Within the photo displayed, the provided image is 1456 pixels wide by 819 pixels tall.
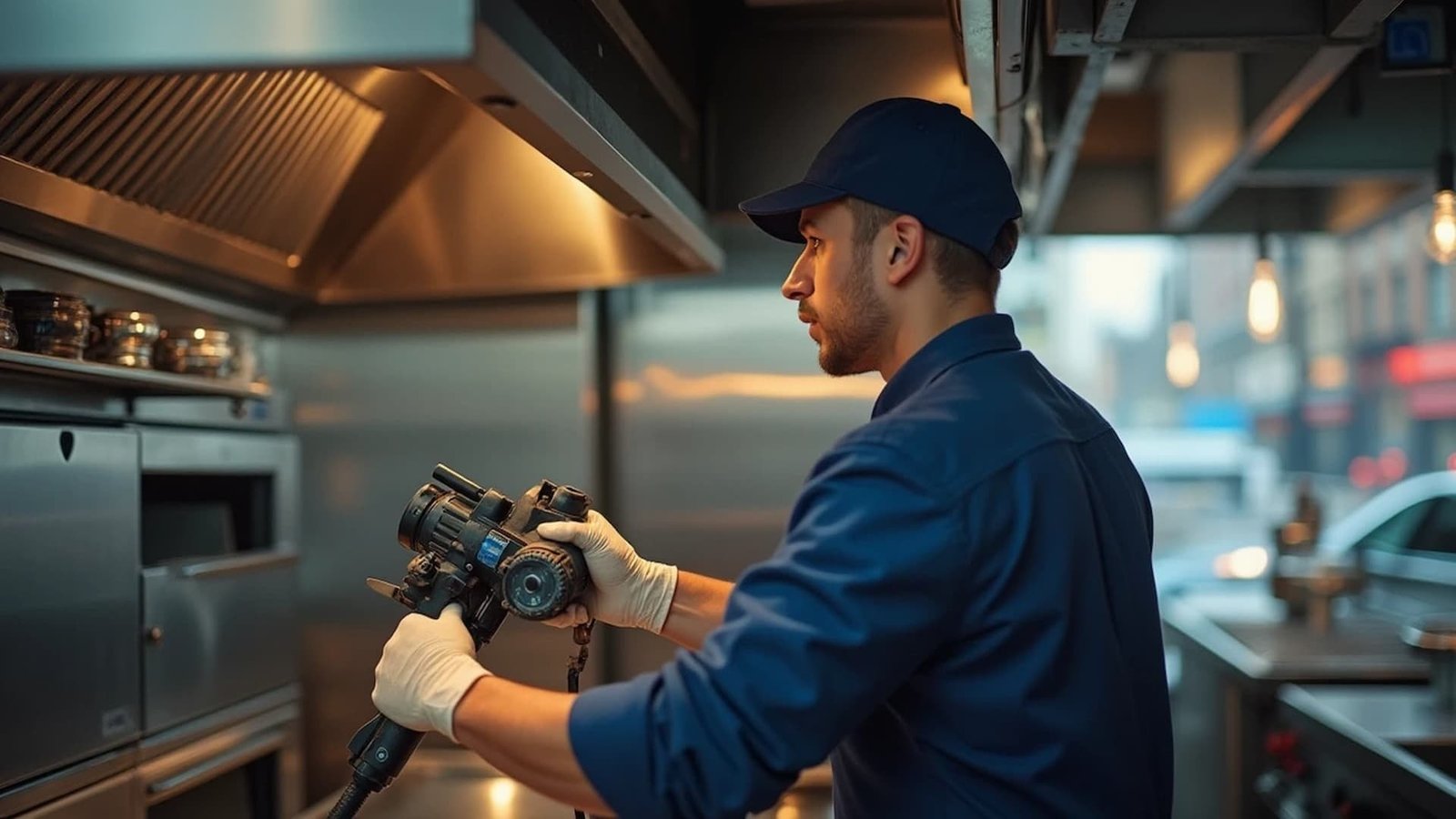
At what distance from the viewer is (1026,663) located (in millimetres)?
1343

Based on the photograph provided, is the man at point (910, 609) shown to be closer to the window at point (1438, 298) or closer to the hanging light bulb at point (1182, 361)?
the hanging light bulb at point (1182, 361)

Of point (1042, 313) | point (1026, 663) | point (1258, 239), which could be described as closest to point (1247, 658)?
point (1042, 313)

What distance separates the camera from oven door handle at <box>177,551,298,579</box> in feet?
7.89

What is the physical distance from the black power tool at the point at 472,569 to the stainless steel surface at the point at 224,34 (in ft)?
1.96

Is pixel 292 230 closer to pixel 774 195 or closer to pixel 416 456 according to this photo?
pixel 416 456

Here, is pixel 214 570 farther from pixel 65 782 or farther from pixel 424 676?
pixel 424 676

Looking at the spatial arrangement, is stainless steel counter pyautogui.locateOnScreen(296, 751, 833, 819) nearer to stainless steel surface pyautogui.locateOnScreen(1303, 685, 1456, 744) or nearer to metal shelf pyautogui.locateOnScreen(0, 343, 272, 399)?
metal shelf pyautogui.locateOnScreen(0, 343, 272, 399)

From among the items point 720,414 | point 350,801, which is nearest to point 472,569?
point 350,801

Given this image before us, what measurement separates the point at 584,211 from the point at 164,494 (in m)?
1.02

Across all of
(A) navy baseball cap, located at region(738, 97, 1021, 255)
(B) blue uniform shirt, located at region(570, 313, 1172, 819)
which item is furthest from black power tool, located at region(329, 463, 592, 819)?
(A) navy baseball cap, located at region(738, 97, 1021, 255)

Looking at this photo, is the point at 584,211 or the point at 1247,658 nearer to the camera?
the point at 584,211

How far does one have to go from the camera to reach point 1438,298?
988 cm

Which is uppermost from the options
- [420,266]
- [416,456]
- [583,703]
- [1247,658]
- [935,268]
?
[420,266]

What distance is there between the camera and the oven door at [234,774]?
232cm
